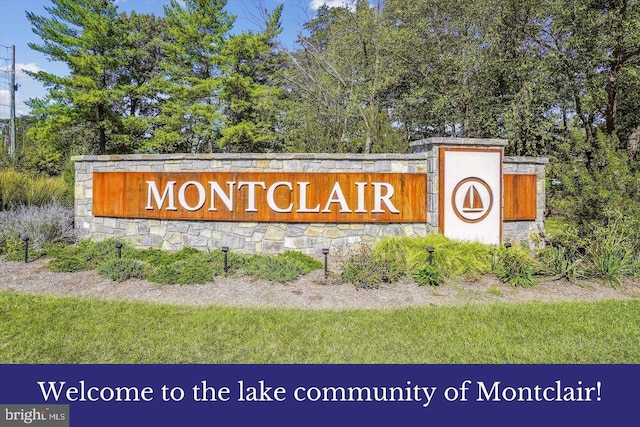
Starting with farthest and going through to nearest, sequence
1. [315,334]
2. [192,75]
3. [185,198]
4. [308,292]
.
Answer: [192,75] → [185,198] → [308,292] → [315,334]

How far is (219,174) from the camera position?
25.2ft

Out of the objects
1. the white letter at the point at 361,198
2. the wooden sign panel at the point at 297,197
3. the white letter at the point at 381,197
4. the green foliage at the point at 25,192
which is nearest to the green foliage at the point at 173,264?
the wooden sign panel at the point at 297,197

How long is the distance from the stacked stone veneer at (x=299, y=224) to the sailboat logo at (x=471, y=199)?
0.44 metres

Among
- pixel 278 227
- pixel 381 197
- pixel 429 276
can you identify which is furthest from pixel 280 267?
pixel 381 197

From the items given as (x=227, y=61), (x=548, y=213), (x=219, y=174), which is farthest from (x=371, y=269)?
(x=227, y=61)

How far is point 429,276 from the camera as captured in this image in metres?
5.84

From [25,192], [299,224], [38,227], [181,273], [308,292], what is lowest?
[308,292]

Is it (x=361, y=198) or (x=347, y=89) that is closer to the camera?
(x=361, y=198)

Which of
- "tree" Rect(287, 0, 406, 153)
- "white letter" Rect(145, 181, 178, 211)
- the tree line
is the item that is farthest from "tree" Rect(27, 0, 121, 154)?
"white letter" Rect(145, 181, 178, 211)

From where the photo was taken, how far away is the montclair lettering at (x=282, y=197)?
7469 mm

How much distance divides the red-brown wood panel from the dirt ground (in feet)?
7.49

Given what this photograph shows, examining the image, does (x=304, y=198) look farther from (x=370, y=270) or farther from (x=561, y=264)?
(x=561, y=264)

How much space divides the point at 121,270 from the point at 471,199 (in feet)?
21.3

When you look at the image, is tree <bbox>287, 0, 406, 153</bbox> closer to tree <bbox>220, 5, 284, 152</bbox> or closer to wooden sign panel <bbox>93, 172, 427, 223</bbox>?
tree <bbox>220, 5, 284, 152</bbox>
